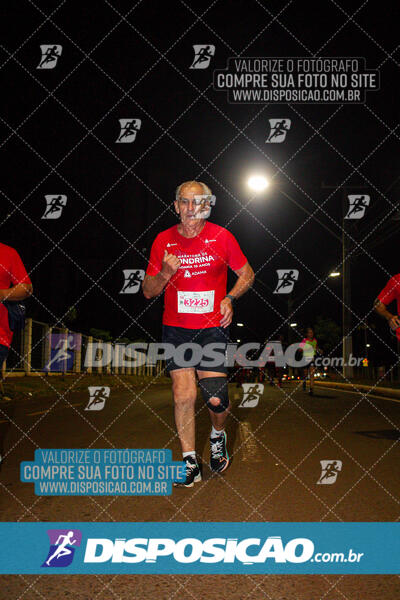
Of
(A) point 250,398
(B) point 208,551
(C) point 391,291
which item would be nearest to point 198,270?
(B) point 208,551

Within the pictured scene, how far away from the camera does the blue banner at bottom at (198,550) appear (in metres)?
3.19

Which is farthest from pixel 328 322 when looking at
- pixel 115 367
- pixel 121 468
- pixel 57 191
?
pixel 121 468

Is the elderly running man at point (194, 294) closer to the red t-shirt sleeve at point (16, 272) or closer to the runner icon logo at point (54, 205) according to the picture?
the red t-shirt sleeve at point (16, 272)

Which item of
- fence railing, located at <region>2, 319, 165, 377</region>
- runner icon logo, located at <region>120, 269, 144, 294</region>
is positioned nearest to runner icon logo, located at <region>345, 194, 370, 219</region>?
runner icon logo, located at <region>120, 269, 144, 294</region>

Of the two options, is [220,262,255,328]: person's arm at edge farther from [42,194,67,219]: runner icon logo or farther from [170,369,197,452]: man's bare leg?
[42,194,67,219]: runner icon logo

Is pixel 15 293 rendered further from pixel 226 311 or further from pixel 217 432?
pixel 217 432

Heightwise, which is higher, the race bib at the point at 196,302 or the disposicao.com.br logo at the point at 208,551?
the race bib at the point at 196,302

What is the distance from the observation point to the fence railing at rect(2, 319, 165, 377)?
21766mm

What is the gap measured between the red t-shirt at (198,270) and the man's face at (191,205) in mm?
157

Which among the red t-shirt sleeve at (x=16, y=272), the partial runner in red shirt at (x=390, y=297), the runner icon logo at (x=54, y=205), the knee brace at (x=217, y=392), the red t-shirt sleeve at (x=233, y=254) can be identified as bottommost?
the runner icon logo at (x=54, y=205)

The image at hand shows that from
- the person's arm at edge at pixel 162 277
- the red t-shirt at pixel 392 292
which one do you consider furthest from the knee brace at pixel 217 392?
the red t-shirt at pixel 392 292

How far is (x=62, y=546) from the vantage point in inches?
132

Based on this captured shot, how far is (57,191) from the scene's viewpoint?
33.9 meters

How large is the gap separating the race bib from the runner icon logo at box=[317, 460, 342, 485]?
162 cm
